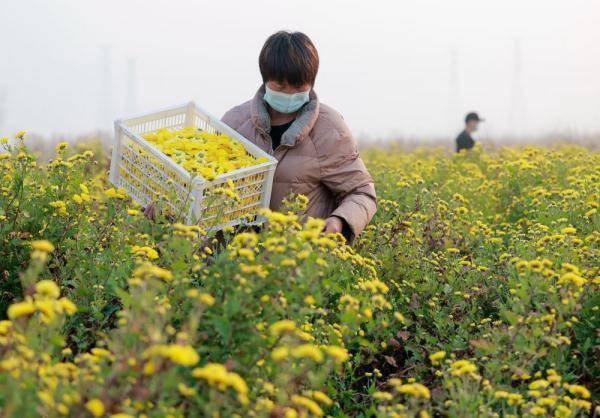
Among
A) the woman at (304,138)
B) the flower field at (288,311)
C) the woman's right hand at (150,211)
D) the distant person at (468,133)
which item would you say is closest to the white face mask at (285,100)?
the woman at (304,138)

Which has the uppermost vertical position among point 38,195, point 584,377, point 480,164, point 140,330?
point 140,330

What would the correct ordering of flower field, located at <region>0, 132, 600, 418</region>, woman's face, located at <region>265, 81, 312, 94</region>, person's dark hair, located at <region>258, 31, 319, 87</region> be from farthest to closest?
1. woman's face, located at <region>265, 81, 312, 94</region>
2. person's dark hair, located at <region>258, 31, 319, 87</region>
3. flower field, located at <region>0, 132, 600, 418</region>

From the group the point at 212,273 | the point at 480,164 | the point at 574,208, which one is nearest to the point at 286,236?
the point at 212,273

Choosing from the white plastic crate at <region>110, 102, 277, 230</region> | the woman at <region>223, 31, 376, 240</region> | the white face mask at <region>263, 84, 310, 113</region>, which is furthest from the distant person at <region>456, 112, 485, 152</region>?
the white face mask at <region>263, 84, 310, 113</region>

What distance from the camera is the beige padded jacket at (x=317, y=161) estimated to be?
530 centimetres

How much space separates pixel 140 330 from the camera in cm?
283

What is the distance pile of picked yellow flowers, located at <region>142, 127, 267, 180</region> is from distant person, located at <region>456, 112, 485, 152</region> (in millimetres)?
8846

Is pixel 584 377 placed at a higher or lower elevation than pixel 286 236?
lower

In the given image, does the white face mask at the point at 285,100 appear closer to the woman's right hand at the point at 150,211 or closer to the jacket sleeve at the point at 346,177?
the jacket sleeve at the point at 346,177

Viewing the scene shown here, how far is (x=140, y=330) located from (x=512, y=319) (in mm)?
1564

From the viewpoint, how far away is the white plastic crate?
180 inches

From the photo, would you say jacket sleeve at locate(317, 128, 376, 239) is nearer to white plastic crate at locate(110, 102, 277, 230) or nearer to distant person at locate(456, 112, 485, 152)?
white plastic crate at locate(110, 102, 277, 230)

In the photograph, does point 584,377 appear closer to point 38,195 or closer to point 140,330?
point 140,330

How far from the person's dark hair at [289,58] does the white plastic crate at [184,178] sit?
398mm
